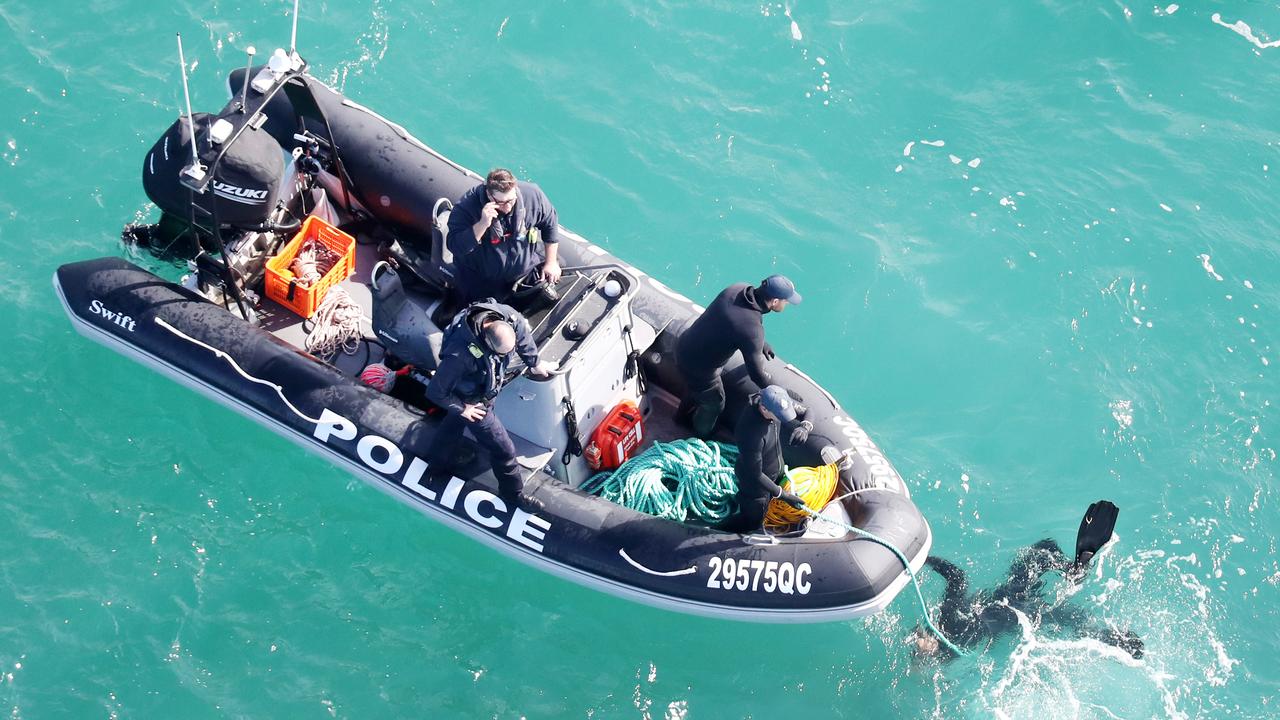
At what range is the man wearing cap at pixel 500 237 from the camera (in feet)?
20.0

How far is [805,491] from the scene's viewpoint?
21.1 ft

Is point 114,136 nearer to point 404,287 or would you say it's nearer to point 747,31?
point 404,287

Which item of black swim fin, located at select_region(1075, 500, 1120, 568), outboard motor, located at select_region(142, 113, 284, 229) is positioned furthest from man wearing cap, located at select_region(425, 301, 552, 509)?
black swim fin, located at select_region(1075, 500, 1120, 568)

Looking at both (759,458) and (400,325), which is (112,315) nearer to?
(400,325)

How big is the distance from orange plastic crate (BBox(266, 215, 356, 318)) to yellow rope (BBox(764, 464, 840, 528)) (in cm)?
317

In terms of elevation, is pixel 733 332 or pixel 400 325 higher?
pixel 733 332

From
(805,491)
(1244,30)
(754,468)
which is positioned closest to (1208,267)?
(1244,30)

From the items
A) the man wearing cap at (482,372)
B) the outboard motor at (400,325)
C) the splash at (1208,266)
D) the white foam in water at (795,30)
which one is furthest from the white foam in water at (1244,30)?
the outboard motor at (400,325)

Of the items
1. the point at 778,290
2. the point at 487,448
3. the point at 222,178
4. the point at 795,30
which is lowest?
the point at 487,448

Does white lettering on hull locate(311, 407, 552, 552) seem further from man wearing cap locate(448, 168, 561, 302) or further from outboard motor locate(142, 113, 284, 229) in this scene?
outboard motor locate(142, 113, 284, 229)

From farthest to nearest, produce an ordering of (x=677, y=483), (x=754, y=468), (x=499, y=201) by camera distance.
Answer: (x=677, y=483), (x=499, y=201), (x=754, y=468)

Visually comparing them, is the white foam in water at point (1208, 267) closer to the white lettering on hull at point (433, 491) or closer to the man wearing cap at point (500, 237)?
the man wearing cap at point (500, 237)

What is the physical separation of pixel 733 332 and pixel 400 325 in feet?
6.84

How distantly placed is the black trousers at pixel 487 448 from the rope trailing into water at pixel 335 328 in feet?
3.67
